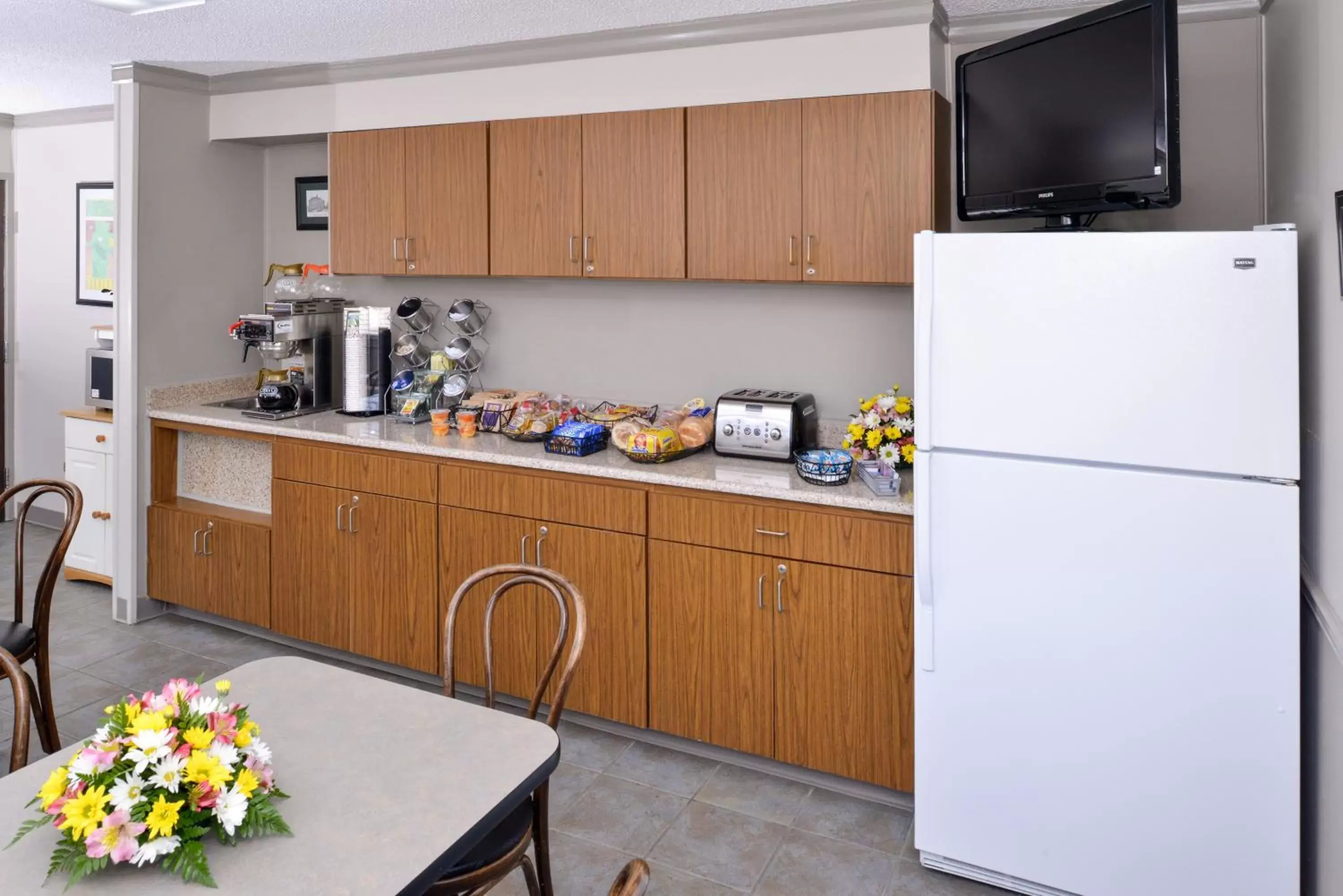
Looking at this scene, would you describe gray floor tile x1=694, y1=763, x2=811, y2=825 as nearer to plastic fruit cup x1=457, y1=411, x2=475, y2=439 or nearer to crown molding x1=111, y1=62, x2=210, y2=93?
plastic fruit cup x1=457, y1=411, x2=475, y2=439

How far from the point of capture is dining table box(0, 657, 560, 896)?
4.09ft

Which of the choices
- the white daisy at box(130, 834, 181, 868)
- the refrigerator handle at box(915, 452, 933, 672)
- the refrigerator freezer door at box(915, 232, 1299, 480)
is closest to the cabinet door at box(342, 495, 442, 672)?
the refrigerator handle at box(915, 452, 933, 672)

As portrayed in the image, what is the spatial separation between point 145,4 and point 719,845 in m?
3.15

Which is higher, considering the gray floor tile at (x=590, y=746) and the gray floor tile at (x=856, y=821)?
the gray floor tile at (x=590, y=746)

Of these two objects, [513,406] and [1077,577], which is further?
[513,406]

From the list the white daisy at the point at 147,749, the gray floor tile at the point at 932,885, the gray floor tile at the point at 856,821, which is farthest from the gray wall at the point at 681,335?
the white daisy at the point at 147,749

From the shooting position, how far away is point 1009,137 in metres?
2.56

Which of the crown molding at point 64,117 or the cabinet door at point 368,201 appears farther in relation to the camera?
the crown molding at point 64,117

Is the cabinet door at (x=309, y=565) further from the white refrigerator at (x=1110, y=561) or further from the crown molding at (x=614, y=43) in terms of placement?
the white refrigerator at (x=1110, y=561)

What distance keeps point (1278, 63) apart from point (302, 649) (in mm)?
3930

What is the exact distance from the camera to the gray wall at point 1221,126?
2824mm

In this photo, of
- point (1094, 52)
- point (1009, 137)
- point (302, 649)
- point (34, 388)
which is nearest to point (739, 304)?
point (1009, 137)

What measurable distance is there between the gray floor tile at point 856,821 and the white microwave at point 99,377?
3.96 metres

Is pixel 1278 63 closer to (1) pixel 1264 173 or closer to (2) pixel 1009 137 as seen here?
(1) pixel 1264 173
